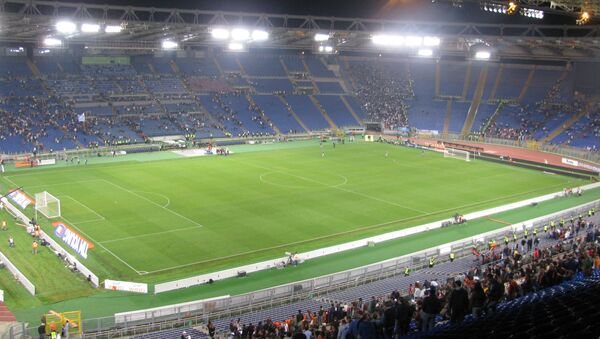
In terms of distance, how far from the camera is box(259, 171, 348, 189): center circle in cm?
4988

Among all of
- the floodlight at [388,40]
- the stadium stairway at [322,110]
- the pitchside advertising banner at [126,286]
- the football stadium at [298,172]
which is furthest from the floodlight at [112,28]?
the pitchside advertising banner at [126,286]

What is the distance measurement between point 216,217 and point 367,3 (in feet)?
157

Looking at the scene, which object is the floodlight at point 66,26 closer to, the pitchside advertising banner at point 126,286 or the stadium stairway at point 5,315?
the pitchside advertising banner at point 126,286

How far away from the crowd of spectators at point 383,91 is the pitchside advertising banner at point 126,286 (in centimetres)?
6748

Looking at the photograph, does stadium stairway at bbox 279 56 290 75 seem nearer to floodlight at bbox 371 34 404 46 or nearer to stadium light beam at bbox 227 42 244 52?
stadium light beam at bbox 227 42 244 52

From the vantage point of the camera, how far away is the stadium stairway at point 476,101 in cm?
8462

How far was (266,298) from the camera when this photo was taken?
24.8 metres

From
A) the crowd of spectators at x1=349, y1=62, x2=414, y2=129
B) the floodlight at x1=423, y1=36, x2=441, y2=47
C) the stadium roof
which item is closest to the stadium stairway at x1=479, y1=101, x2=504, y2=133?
the stadium roof

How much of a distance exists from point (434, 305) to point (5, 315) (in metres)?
17.1

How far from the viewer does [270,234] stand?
36.0m

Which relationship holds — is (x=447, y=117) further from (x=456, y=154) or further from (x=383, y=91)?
(x=456, y=154)

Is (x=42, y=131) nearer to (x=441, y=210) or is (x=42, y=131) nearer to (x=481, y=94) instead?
(x=441, y=210)

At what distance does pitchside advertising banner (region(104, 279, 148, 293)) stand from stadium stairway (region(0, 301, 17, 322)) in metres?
4.63

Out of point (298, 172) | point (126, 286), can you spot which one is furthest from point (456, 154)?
point (126, 286)
